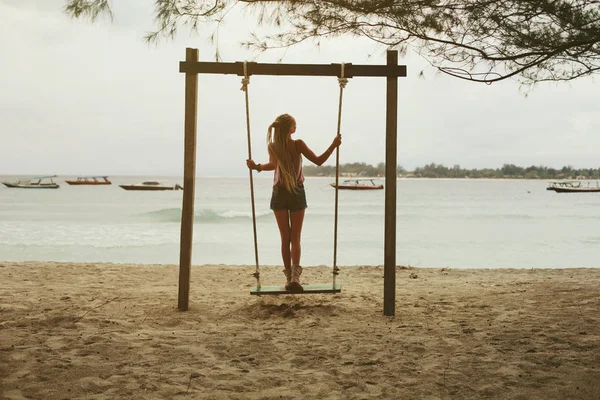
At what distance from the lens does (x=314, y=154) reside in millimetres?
4648

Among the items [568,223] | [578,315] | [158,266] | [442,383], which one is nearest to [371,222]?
[568,223]

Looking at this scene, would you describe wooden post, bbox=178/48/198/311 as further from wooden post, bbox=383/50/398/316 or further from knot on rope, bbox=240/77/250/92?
wooden post, bbox=383/50/398/316

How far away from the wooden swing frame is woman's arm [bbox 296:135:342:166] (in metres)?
0.42

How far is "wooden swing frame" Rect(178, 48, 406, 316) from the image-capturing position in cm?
449

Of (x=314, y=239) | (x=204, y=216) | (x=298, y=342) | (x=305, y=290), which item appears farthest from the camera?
(x=204, y=216)

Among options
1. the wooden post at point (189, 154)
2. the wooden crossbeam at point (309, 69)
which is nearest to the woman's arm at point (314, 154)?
the wooden crossbeam at point (309, 69)

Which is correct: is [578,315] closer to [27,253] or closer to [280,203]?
[280,203]

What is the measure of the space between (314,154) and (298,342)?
1.64 meters

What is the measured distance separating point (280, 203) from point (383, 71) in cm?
142

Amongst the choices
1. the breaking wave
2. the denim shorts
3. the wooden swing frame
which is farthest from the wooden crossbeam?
the breaking wave

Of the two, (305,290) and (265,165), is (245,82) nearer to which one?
(265,165)

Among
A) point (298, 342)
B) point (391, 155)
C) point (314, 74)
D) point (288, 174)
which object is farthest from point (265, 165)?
point (298, 342)

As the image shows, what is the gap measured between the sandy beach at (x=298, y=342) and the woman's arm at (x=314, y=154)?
137 cm

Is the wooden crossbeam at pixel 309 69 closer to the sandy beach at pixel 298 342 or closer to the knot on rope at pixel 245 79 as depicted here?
the knot on rope at pixel 245 79
